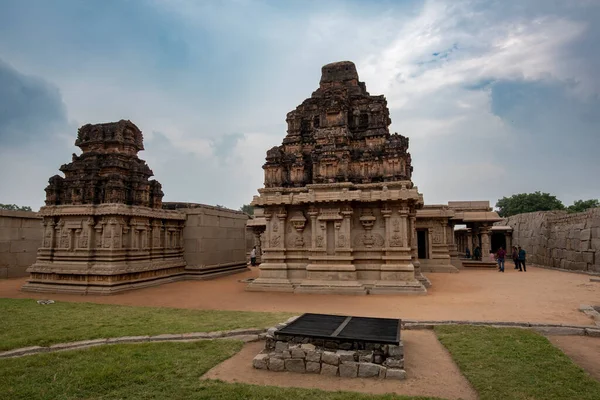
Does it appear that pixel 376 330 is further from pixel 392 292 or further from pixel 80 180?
pixel 80 180

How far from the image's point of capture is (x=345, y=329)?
19.3 feet

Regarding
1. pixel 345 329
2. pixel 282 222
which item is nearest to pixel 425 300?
pixel 282 222

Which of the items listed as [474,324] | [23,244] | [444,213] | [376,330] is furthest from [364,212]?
[23,244]

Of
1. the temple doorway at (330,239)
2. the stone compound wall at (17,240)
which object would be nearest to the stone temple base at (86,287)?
the stone compound wall at (17,240)

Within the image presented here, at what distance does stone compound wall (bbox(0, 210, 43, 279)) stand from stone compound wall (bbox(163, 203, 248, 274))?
769cm

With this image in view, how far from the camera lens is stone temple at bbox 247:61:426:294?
42.2 ft

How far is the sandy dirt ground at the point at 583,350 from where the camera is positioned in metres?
5.28

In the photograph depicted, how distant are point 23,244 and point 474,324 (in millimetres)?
22052

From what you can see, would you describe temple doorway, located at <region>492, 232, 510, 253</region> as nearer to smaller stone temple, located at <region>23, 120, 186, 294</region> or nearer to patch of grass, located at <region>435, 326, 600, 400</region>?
smaller stone temple, located at <region>23, 120, 186, 294</region>

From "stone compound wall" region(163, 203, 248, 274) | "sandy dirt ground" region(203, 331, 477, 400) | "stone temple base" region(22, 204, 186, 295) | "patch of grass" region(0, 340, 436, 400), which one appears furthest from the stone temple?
"patch of grass" region(0, 340, 436, 400)

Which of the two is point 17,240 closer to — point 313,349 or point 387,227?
point 387,227

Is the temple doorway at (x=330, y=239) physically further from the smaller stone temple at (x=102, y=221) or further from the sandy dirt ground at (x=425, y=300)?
the smaller stone temple at (x=102, y=221)

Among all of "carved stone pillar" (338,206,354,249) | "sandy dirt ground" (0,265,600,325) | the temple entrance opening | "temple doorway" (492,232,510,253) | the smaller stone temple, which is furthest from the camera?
the temple entrance opening

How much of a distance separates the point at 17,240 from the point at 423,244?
74.9 ft
